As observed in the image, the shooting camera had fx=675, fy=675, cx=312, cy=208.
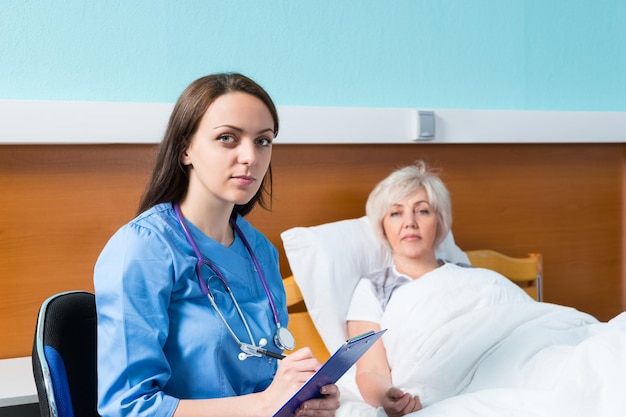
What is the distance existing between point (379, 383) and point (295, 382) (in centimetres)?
68

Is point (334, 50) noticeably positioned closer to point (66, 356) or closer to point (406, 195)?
point (406, 195)

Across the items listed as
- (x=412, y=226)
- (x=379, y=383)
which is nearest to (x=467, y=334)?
(x=379, y=383)

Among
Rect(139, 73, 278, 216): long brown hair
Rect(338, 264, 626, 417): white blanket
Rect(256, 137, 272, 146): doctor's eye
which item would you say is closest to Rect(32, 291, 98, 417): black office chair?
Rect(139, 73, 278, 216): long brown hair

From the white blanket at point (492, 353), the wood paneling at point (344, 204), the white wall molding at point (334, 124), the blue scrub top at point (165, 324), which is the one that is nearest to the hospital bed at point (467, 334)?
the white blanket at point (492, 353)

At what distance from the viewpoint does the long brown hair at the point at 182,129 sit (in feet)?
4.16

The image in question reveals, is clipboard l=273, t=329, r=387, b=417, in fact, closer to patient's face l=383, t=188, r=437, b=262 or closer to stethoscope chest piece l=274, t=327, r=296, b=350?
stethoscope chest piece l=274, t=327, r=296, b=350

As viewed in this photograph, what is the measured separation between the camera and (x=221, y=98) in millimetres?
1261

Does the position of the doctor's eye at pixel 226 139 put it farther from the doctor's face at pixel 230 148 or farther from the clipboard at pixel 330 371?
the clipboard at pixel 330 371

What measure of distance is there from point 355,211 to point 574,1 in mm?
1270

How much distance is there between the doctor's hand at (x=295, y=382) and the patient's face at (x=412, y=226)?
40.3 inches

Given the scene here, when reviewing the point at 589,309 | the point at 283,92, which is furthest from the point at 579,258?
the point at 283,92

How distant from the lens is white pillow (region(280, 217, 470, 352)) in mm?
2064

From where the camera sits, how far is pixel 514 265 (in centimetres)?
250

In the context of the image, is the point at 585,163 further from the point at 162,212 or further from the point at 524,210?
Answer: the point at 162,212
